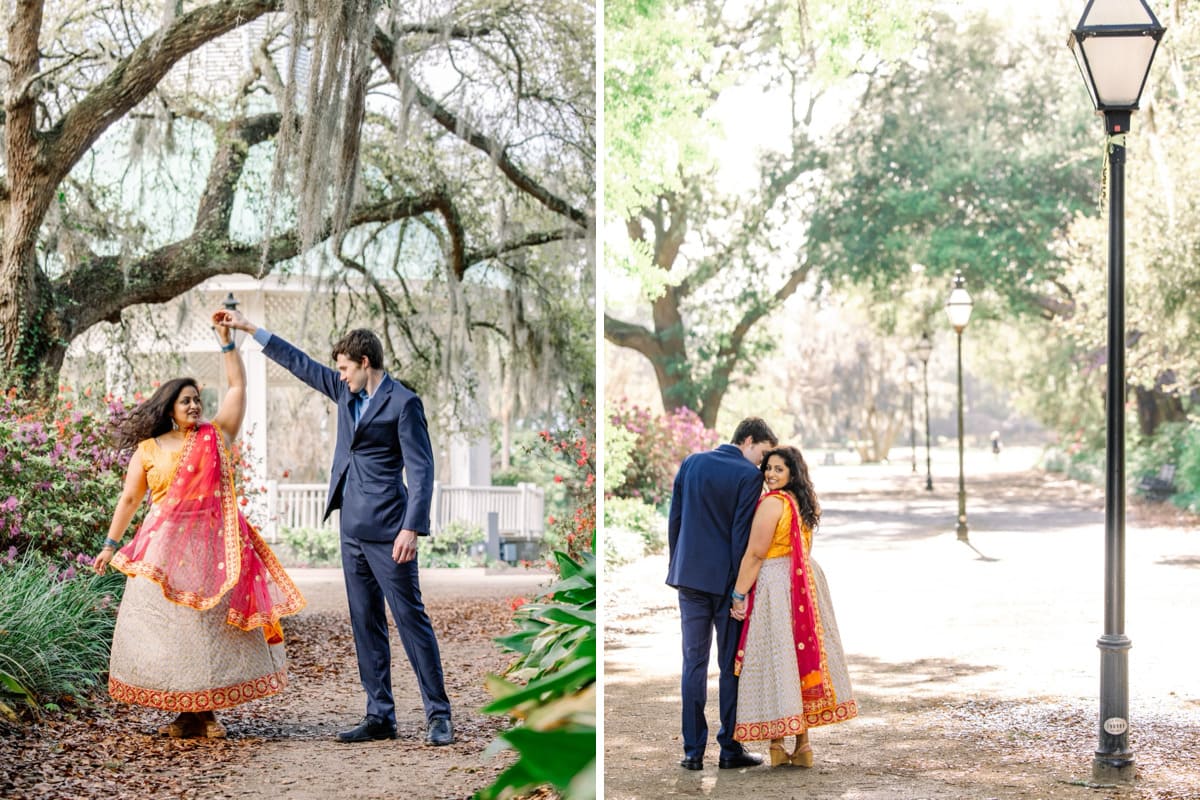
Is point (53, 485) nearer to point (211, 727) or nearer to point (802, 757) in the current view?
point (211, 727)

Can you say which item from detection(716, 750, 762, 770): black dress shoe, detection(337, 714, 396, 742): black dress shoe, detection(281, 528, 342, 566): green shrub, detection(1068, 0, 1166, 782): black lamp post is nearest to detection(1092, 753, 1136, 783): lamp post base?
detection(1068, 0, 1166, 782): black lamp post

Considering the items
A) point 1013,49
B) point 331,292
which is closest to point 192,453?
point 331,292

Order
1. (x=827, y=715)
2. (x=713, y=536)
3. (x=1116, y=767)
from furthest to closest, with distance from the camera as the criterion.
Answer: (x=1116, y=767), (x=827, y=715), (x=713, y=536)

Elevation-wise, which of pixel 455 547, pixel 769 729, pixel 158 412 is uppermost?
pixel 158 412

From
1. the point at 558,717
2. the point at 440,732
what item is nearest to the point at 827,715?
the point at 558,717

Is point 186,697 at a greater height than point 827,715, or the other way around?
point 186,697

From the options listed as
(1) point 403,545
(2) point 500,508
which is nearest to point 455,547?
(2) point 500,508

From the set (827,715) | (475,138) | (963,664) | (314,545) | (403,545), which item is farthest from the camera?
(963,664)

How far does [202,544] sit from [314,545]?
70cm

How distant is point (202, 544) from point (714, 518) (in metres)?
1.45

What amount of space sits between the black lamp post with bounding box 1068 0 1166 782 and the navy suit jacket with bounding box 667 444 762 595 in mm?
1133

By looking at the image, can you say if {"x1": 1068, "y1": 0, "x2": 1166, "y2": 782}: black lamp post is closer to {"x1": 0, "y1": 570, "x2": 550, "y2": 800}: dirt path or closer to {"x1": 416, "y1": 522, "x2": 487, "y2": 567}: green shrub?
{"x1": 0, "y1": 570, "x2": 550, "y2": 800}: dirt path

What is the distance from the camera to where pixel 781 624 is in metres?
3.71

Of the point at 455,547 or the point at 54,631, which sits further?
the point at 455,547
